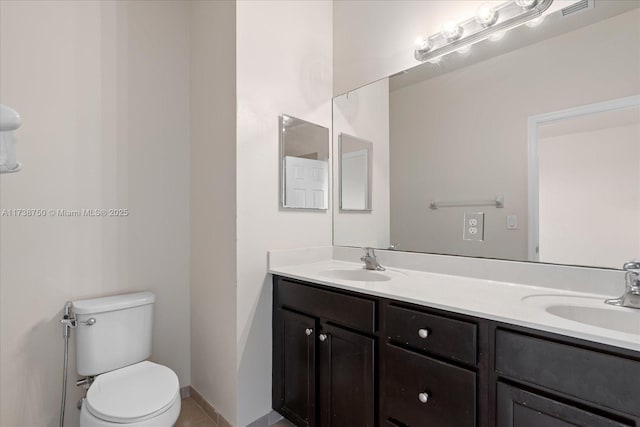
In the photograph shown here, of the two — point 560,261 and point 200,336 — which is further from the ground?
point 560,261

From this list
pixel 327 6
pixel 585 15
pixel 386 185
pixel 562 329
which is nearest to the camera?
pixel 562 329

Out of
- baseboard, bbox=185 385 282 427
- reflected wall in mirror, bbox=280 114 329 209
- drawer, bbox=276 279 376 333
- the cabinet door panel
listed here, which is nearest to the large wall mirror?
reflected wall in mirror, bbox=280 114 329 209

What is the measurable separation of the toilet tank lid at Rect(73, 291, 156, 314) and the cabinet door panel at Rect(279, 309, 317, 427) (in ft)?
2.49

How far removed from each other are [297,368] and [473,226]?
3.80ft

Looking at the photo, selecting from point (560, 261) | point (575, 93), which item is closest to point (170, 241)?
point (560, 261)

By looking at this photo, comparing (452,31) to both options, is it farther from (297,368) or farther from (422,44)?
(297,368)

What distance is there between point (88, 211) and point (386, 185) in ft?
5.57

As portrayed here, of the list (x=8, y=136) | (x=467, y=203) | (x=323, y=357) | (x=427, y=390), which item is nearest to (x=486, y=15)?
(x=467, y=203)

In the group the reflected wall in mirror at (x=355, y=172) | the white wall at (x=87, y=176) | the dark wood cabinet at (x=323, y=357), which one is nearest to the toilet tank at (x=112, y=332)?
the white wall at (x=87, y=176)

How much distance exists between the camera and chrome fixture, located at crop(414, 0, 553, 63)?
139 centimetres

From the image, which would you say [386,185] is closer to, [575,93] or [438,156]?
[438,156]

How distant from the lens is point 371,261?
1844mm

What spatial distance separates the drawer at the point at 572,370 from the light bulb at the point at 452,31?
1406 millimetres

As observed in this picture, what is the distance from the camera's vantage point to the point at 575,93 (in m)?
1.32
